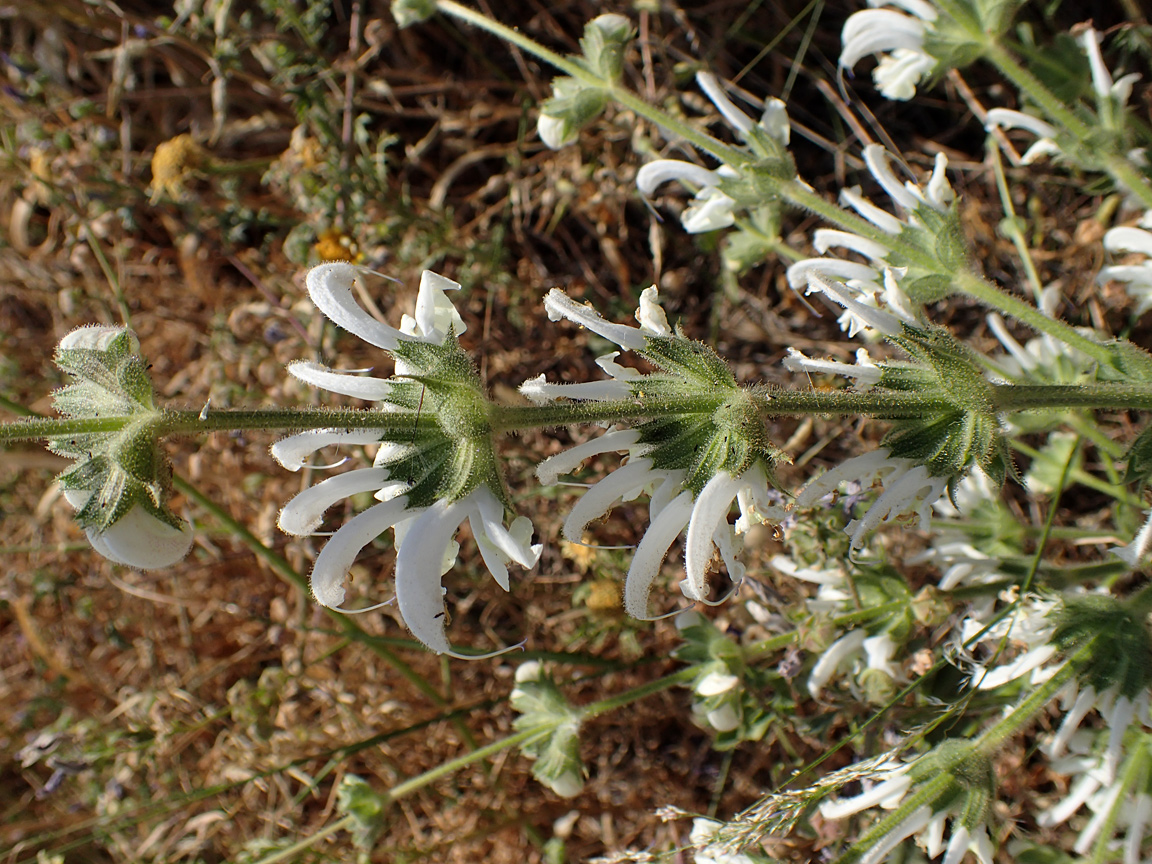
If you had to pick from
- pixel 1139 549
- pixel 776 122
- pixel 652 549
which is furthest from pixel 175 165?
pixel 1139 549

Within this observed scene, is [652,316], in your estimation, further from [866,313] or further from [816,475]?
[816,475]

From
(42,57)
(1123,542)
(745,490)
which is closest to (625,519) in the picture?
(1123,542)

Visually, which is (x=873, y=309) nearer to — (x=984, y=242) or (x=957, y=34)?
(x=957, y=34)

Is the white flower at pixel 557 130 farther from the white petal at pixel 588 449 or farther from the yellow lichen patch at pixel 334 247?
the white petal at pixel 588 449

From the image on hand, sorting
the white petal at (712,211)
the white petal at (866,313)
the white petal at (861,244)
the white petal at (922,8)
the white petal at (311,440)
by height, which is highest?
the white petal at (922,8)

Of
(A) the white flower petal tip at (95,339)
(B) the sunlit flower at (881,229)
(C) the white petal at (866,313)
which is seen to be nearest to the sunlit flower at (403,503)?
(A) the white flower petal tip at (95,339)

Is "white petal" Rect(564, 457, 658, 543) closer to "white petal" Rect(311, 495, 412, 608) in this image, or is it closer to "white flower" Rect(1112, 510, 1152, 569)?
"white petal" Rect(311, 495, 412, 608)

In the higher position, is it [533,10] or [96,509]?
[533,10]
